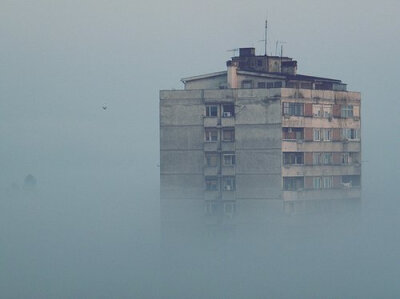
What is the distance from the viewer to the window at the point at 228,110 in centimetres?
9609

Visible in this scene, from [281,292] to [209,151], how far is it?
17.0 metres

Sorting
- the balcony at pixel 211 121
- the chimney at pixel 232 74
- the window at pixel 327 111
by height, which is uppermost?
the chimney at pixel 232 74

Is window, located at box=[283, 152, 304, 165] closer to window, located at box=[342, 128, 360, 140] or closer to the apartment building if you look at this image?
the apartment building

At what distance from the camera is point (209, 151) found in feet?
320

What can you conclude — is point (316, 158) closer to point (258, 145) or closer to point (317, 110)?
point (317, 110)

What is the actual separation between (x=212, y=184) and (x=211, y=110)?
18.4 ft

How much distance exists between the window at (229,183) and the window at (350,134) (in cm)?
1035

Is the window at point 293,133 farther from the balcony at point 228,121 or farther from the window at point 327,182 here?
the window at point 327,182

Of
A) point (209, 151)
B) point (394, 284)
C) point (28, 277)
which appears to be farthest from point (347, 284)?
point (28, 277)

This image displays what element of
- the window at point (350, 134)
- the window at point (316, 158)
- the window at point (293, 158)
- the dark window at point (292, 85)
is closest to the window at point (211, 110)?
the dark window at point (292, 85)

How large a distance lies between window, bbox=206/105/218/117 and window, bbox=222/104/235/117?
1.96 feet

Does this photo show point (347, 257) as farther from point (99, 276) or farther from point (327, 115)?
point (99, 276)

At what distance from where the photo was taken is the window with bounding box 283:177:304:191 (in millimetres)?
96562

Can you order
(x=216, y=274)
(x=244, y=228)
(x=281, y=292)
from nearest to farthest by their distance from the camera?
(x=281, y=292) < (x=216, y=274) < (x=244, y=228)
